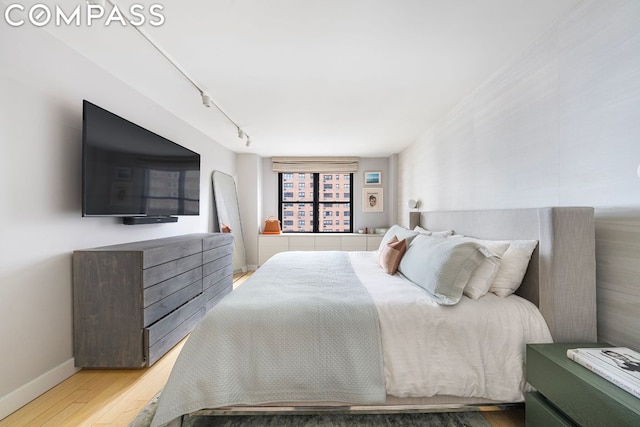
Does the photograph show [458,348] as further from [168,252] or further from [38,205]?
[38,205]

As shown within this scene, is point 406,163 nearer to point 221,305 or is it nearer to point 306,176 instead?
point 306,176

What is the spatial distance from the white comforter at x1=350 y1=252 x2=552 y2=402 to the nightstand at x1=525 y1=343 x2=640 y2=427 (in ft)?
0.28

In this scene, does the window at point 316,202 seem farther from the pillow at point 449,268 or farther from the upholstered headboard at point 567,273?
the upholstered headboard at point 567,273

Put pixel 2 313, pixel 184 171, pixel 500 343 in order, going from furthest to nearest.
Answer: pixel 184 171 → pixel 2 313 → pixel 500 343

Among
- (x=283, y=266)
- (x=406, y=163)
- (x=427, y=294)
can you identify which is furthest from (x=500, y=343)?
(x=406, y=163)

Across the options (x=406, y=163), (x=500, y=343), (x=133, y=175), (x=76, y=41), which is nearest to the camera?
(x=500, y=343)

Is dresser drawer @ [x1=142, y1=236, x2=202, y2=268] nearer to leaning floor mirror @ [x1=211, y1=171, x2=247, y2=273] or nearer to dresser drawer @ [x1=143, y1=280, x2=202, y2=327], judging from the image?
dresser drawer @ [x1=143, y1=280, x2=202, y2=327]

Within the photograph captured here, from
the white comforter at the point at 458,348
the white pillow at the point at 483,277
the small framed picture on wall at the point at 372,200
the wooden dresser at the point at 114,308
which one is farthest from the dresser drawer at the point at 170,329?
the small framed picture on wall at the point at 372,200

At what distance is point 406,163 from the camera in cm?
493

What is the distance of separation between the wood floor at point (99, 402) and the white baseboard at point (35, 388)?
29mm

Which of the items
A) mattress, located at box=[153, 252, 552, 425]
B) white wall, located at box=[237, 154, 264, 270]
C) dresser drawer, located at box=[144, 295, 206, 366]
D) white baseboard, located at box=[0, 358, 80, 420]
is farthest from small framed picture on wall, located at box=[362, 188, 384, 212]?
white baseboard, located at box=[0, 358, 80, 420]

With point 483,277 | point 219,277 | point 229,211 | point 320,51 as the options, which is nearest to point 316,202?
point 229,211

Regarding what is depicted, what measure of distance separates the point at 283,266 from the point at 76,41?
227 centimetres

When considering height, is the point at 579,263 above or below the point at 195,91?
below
